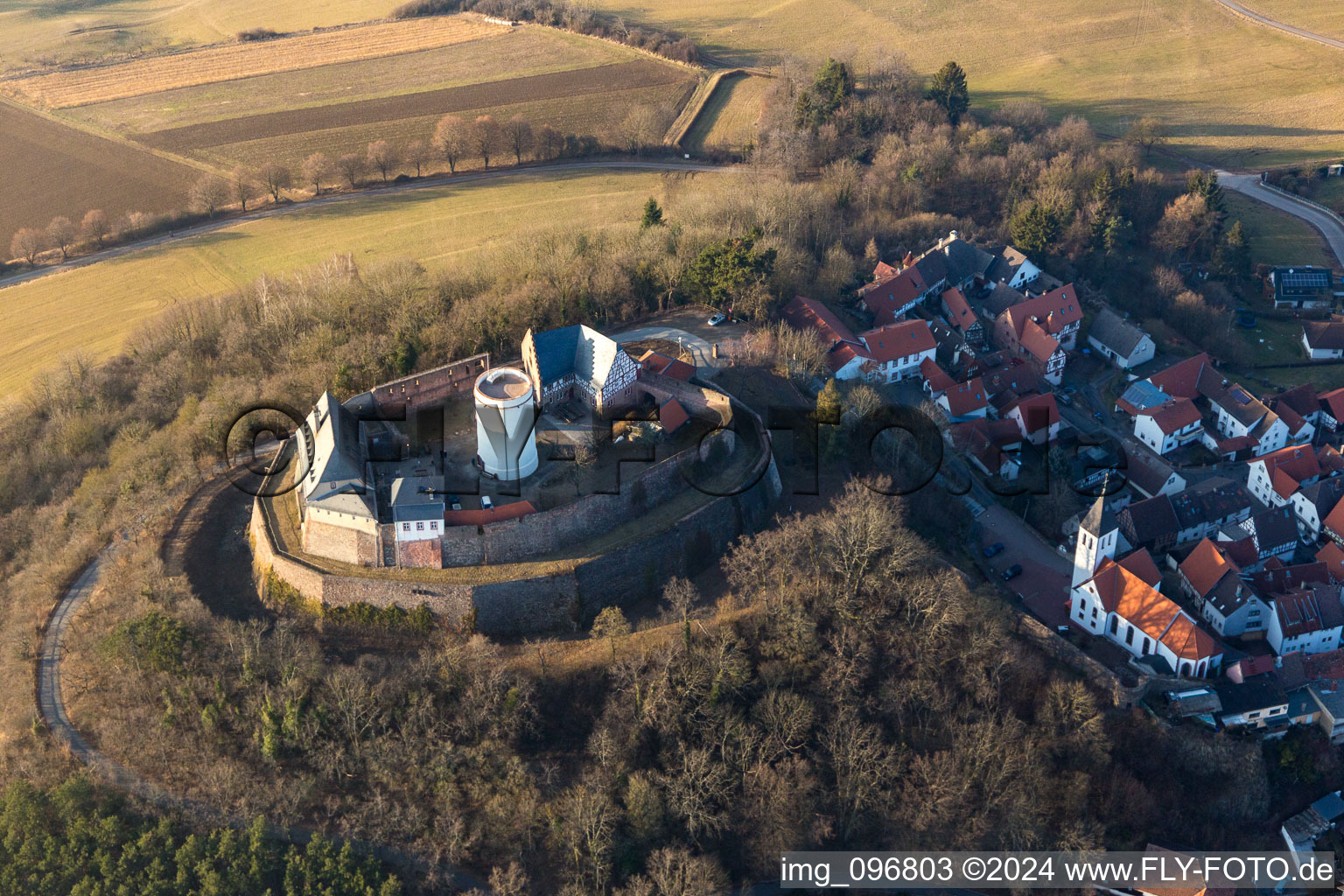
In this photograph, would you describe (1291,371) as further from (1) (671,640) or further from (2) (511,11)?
(2) (511,11)

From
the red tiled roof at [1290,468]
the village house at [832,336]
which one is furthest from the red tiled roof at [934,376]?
the red tiled roof at [1290,468]

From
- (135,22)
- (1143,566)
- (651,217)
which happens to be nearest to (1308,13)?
(651,217)

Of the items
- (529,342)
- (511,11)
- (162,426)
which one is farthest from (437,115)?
(529,342)

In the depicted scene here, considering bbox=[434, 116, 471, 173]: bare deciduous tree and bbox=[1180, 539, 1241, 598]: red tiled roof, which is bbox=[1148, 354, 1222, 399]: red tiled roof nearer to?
bbox=[1180, 539, 1241, 598]: red tiled roof

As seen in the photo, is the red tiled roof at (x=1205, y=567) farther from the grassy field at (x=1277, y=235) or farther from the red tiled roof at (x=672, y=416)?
the grassy field at (x=1277, y=235)

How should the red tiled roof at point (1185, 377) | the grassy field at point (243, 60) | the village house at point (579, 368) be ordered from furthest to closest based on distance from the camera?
the grassy field at point (243, 60), the red tiled roof at point (1185, 377), the village house at point (579, 368)

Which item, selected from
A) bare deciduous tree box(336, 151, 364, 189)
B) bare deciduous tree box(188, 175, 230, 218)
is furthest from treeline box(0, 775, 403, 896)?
bare deciduous tree box(336, 151, 364, 189)

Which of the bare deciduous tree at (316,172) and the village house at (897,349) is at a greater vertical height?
the bare deciduous tree at (316,172)
